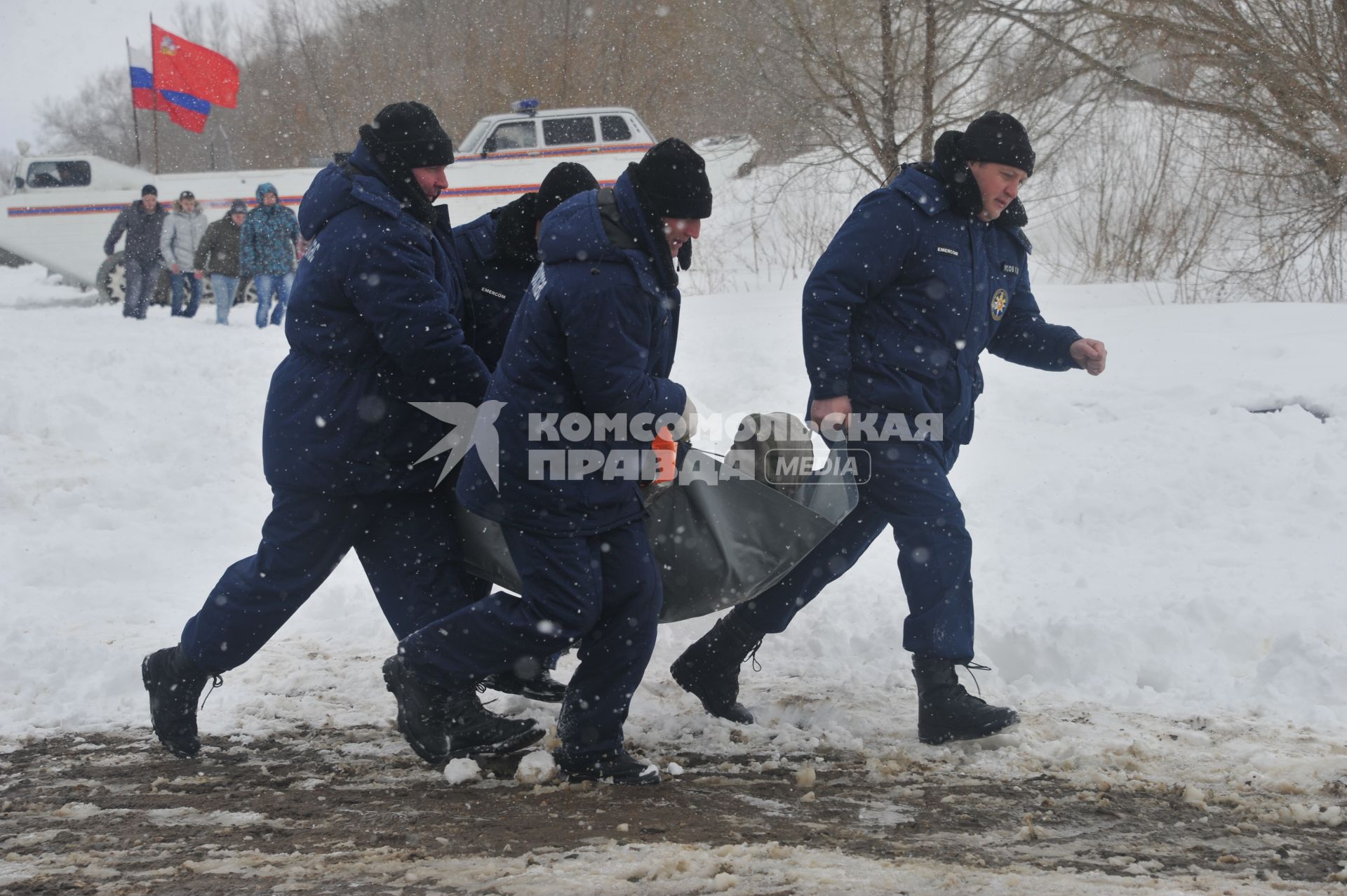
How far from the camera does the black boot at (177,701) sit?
3.42m

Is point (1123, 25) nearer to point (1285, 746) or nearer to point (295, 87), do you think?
point (1285, 746)

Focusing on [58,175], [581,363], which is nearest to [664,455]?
[581,363]

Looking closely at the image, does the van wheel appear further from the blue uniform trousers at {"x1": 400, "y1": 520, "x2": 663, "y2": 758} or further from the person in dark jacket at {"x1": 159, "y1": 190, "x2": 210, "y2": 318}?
the blue uniform trousers at {"x1": 400, "y1": 520, "x2": 663, "y2": 758}

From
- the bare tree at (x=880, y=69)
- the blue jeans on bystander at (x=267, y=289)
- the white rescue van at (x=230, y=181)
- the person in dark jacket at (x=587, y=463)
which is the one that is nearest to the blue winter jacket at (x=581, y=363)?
the person in dark jacket at (x=587, y=463)

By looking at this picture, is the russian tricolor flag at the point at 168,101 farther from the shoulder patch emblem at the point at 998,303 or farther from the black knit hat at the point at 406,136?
the shoulder patch emblem at the point at 998,303

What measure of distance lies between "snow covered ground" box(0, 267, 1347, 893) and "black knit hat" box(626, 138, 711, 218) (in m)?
1.57

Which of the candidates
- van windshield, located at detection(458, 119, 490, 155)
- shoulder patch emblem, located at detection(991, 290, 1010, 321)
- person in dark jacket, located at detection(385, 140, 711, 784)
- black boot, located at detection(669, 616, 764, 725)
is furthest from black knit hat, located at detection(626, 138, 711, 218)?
van windshield, located at detection(458, 119, 490, 155)

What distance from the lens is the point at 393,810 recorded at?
118 inches

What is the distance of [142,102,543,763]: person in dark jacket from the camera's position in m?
3.23

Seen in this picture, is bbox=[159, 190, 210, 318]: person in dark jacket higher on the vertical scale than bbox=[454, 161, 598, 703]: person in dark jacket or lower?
higher

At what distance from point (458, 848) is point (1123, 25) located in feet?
35.7

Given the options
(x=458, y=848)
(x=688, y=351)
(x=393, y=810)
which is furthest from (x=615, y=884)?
(x=688, y=351)

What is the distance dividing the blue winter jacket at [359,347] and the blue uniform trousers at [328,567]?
11 cm

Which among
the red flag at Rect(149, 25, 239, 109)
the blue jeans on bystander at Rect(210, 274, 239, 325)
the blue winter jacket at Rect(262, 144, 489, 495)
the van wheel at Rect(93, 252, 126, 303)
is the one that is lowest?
the blue winter jacket at Rect(262, 144, 489, 495)
